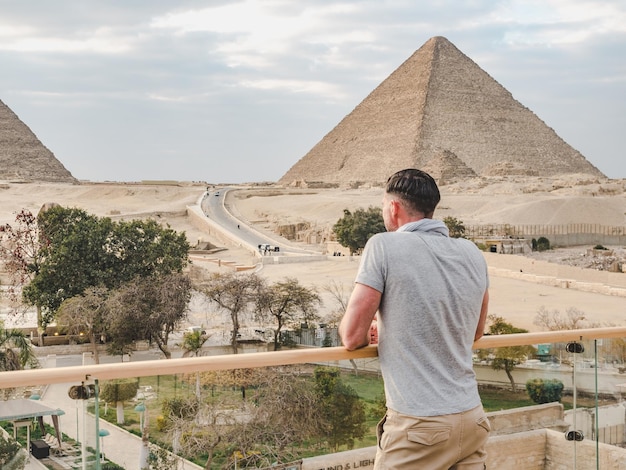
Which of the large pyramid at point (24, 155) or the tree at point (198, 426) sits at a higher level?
the large pyramid at point (24, 155)

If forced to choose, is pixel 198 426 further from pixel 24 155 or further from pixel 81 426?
pixel 24 155

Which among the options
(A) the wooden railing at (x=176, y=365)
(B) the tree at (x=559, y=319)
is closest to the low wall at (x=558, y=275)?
(B) the tree at (x=559, y=319)

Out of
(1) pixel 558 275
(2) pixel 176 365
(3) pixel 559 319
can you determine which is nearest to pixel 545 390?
(2) pixel 176 365

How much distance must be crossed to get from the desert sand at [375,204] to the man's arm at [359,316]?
2558 cm

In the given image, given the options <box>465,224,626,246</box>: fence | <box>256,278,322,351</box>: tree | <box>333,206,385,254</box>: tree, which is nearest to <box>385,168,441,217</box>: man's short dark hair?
<box>256,278,322,351</box>: tree

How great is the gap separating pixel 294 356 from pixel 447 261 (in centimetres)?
76

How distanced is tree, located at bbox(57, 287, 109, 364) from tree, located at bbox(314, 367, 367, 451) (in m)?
22.4

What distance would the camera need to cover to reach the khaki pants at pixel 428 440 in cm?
287

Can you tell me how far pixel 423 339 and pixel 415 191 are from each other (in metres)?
0.53

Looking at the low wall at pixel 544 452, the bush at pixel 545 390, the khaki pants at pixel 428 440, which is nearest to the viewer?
the khaki pants at pixel 428 440

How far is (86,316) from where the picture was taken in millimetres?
25766

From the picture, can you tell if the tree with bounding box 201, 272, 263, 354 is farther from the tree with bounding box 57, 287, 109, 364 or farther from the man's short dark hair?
the man's short dark hair

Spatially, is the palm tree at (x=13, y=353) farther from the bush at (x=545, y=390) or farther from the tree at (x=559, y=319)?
the bush at (x=545, y=390)

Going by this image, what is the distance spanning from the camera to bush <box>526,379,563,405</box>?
411cm
